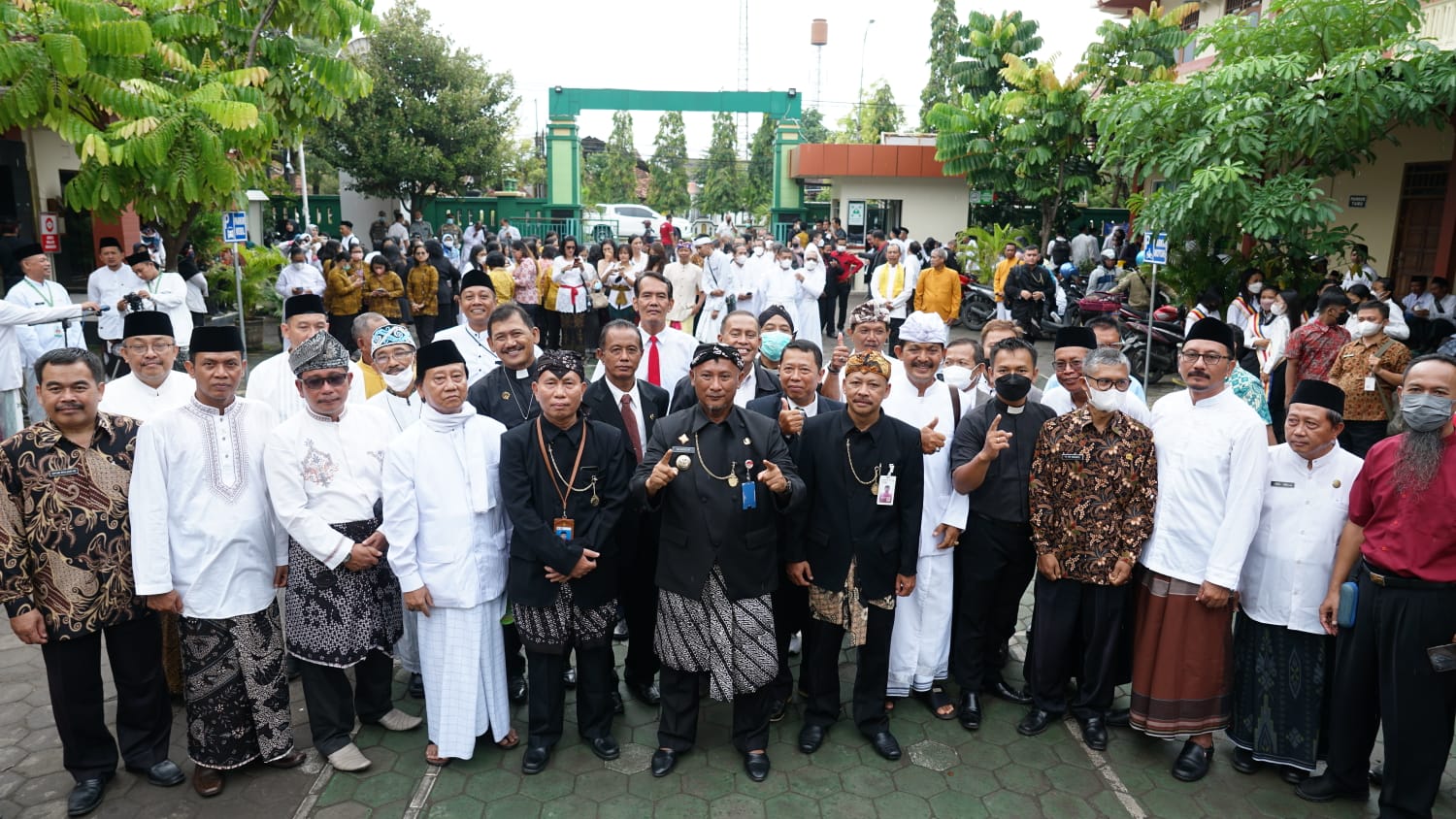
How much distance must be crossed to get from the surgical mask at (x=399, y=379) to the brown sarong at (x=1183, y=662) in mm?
3813

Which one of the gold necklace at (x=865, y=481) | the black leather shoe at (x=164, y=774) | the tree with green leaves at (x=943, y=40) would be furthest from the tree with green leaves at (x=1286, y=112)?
the tree with green leaves at (x=943, y=40)

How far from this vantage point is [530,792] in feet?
13.9

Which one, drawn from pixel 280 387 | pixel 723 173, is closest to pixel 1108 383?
pixel 280 387

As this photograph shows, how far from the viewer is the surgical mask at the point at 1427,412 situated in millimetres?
3805

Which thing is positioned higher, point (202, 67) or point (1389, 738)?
point (202, 67)

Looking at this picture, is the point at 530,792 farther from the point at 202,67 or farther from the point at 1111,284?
the point at 1111,284

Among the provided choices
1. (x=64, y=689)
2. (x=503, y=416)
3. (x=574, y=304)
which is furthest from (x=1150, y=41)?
(x=64, y=689)

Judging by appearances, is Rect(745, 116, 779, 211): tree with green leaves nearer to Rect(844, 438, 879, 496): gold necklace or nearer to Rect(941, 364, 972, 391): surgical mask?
Rect(941, 364, 972, 391): surgical mask

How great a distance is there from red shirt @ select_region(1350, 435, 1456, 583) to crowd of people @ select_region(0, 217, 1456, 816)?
1 centimetres

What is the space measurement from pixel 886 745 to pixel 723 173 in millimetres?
45252

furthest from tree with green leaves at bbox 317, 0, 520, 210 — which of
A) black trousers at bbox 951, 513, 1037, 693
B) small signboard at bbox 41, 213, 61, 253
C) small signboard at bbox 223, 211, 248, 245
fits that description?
black trousers at bbox 951, 513, 1037, 693

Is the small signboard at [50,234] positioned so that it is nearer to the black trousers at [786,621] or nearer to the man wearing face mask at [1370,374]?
the black trousers at [786,621]

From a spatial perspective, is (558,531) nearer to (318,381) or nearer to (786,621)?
(318,381)

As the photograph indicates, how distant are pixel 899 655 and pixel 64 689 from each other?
12.4 feet
